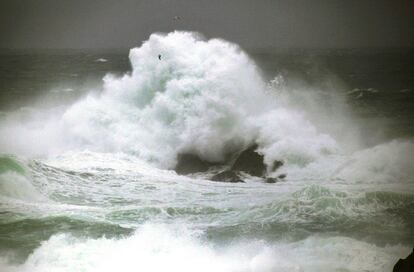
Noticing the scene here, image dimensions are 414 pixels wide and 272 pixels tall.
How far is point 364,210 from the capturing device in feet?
19.4

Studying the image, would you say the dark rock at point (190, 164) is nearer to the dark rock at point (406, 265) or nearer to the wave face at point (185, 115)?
the wave face at point (185, 115)

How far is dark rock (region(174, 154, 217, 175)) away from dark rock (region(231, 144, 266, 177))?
484 mm

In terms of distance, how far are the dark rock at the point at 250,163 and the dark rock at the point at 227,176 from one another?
0.19 metres

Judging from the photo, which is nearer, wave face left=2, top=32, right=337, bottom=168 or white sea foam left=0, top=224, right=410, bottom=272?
white sea foam left=0, top=224, right=410, bottom=272

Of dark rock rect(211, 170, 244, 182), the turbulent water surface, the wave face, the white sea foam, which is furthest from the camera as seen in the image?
the wave face

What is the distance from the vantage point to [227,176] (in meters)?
7.61

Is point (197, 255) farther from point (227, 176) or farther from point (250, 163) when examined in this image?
point (250, 163)

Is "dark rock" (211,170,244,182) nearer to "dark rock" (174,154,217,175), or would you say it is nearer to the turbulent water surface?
the turbulent water surface

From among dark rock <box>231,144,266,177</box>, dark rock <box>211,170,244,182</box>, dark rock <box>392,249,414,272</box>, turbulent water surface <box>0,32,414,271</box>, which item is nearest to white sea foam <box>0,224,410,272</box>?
turbulent water surface <box>0,32,414,271</box>

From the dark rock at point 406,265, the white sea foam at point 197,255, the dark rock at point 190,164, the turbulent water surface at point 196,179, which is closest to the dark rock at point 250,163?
the turbulent water surface at point 196,179

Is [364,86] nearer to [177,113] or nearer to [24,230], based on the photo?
[177,113]

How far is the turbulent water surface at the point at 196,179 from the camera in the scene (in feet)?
16.7

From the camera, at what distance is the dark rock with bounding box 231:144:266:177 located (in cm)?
771

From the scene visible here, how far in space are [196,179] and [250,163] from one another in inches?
37.2
